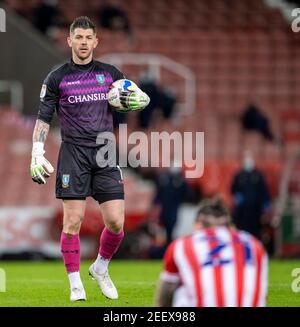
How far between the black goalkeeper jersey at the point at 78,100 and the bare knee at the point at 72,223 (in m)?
0.60

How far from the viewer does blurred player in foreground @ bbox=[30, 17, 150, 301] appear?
958 cm

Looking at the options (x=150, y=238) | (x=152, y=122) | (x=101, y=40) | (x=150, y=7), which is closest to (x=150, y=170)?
(x=152, y=122)

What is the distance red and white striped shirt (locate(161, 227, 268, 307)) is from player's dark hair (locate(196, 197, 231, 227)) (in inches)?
1.5

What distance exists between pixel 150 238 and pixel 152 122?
3.45 metres

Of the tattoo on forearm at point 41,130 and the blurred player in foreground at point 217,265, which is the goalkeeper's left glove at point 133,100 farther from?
the blurred player in foreground at point 217,265

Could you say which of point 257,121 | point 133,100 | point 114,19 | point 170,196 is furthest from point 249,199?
point 133,100

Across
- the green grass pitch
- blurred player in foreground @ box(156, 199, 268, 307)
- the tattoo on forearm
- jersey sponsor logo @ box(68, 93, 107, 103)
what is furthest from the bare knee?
blurred player in foreground @ box(156, 199, 268, 307)

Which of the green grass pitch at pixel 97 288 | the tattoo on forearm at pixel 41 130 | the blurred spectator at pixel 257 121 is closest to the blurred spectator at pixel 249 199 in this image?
the blurred spectator at pixel 257 121

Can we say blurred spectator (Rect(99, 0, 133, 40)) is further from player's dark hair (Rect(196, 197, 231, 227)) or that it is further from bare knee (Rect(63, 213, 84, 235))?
player's dark hair (Rect(196, 197, 231, 227))

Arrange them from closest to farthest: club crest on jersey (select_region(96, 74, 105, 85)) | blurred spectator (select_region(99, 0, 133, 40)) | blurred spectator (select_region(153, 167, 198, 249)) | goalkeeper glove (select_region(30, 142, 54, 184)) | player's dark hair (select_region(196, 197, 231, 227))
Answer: player's dark hair (select_region(196, 197, 231, 227))
goalkeeper glove (select_region(30, 142, 54, 184))
club crest on jersey (select_region(96, 74, 105, 85))
blurred spectator (select_region(153, 167, 198, 249))
blurred spectator (select_region(99, 0, 133, 40))

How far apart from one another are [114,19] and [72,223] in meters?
16.8

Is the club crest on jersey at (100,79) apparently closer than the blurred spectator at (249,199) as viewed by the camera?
Yes

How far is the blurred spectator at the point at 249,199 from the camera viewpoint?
66.8ft

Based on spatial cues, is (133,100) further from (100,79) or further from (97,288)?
(97,288)
